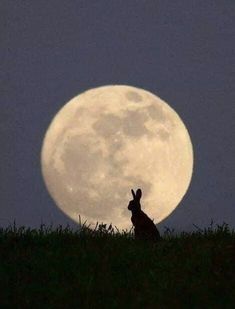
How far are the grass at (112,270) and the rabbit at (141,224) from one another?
1.02m

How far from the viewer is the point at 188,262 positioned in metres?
8.50

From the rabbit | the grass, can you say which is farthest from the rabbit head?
the grass

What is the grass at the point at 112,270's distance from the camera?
23.3 feet

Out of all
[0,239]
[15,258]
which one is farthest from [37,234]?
[15,258]

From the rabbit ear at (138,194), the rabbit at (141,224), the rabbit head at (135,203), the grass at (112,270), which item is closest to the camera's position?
the grass at (112,270)

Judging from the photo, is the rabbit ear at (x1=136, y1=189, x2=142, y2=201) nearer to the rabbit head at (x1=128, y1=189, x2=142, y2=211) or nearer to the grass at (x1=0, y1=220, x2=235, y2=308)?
the rabbit head at (x1=128, y1=189, x2=142, y2=211)

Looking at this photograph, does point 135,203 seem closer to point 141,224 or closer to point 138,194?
point 138,194

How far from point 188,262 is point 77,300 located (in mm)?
1911

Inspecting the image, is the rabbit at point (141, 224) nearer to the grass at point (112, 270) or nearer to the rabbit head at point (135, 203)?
the rabbit head at point (135, 203)

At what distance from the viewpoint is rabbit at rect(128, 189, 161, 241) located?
11.6m

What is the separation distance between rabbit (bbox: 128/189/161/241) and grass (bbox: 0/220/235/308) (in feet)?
3.36

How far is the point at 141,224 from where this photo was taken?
1305cm

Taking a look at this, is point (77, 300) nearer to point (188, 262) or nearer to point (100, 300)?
point (100, 300)

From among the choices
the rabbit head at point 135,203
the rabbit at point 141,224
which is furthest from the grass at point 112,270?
the rabbit head at point 135,203
